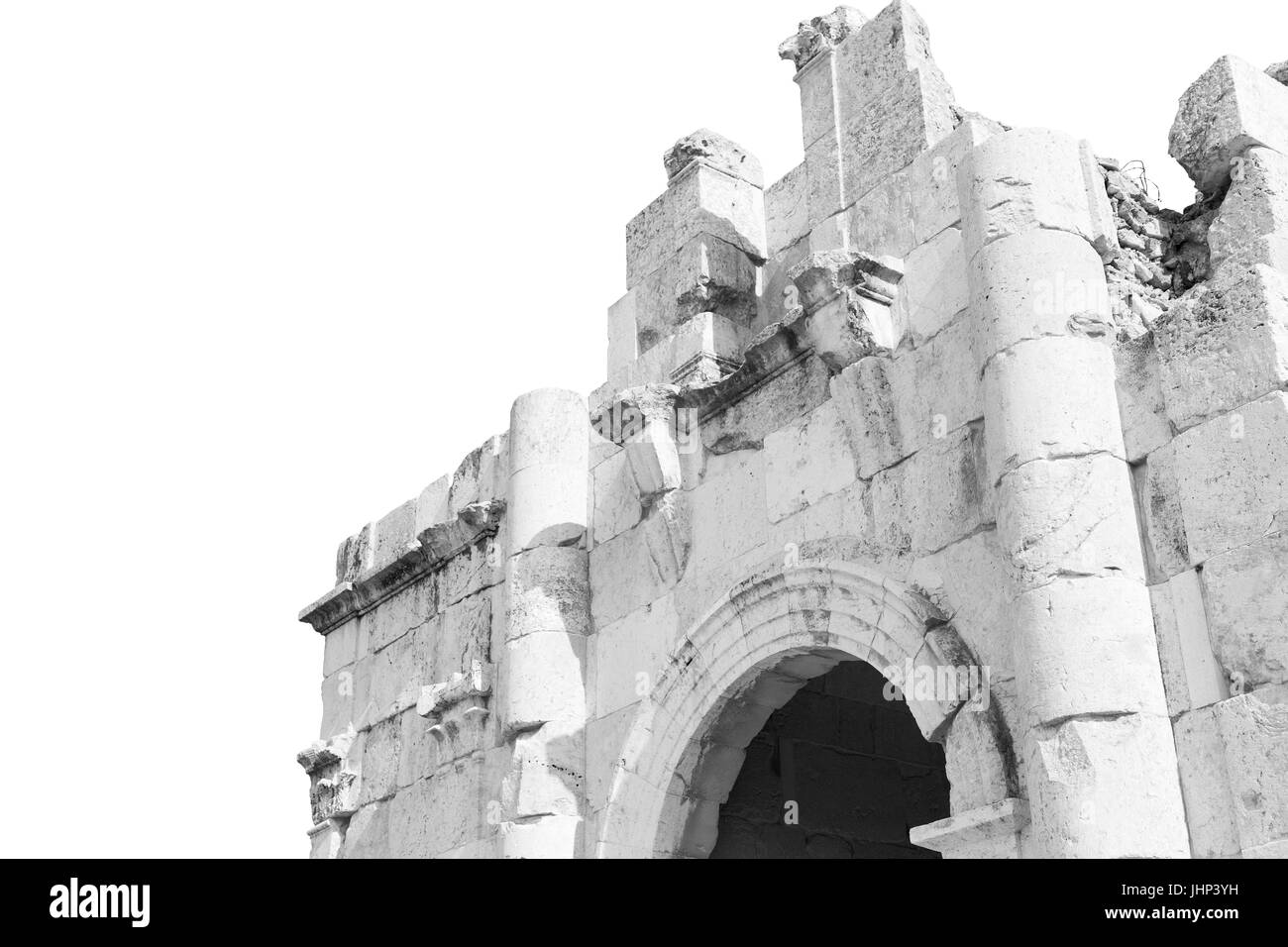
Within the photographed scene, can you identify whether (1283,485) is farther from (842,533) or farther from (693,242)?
(693,242)

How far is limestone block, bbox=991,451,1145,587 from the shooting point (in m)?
4.76

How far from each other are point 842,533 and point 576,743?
1805 mm

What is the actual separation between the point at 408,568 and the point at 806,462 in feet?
10.5

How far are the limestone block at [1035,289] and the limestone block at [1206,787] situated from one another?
4.48ft

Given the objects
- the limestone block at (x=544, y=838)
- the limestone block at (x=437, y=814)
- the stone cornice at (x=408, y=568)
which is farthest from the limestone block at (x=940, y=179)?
the limestone block at (x=437, y=814)

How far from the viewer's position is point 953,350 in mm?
5637

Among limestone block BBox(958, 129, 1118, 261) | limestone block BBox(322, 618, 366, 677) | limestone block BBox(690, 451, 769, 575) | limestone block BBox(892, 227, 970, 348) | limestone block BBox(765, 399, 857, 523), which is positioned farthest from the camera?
limestone block BBox(322, 618, 366, 677)

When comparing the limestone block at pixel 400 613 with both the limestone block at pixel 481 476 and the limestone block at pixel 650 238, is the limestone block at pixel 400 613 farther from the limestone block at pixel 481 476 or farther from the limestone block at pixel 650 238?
the limestone block at pixel 650 238

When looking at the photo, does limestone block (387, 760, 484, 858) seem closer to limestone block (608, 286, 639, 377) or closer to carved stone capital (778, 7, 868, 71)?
limestone block (608, 286, 639, 377)

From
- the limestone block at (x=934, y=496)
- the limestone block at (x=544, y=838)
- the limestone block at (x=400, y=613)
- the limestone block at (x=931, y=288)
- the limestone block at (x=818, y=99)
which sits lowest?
the limestone block at (x=544, y=838)

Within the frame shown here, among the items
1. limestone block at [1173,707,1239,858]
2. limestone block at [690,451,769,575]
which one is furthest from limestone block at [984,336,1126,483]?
limestone block at [690,451,769,575]

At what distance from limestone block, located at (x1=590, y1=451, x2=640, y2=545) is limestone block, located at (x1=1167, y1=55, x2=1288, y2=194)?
2.82 metres

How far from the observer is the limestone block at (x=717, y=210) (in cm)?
718
